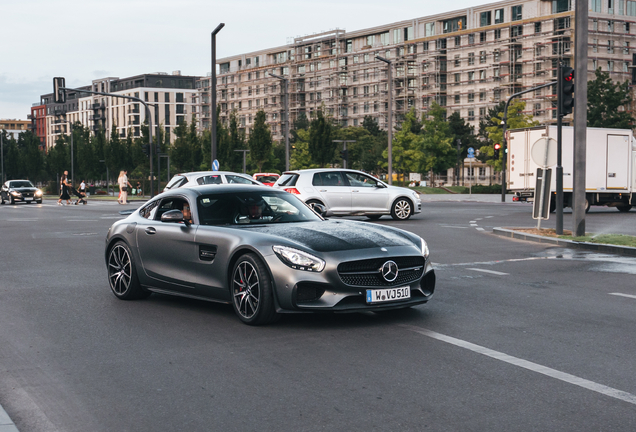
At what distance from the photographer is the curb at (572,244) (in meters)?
13.3

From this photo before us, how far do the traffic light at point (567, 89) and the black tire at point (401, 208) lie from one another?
25.0 ft

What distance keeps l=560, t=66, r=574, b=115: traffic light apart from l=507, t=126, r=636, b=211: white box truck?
1191 cm

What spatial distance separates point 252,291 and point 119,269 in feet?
8.16

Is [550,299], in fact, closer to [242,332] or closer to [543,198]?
[242,332]

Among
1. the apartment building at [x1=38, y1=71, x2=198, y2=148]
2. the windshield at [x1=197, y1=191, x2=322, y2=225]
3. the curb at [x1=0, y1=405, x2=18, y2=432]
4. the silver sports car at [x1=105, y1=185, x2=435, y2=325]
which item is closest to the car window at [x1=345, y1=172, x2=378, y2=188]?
the silver sports car at [x1=105, y1=185, x2=435, y2=325]

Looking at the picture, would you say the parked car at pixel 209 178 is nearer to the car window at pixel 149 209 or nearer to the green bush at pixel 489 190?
the car window at pixel 149 209

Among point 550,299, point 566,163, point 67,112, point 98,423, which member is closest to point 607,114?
point 566,163

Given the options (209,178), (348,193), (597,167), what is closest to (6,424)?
(348,193)

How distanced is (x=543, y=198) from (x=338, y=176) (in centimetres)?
724

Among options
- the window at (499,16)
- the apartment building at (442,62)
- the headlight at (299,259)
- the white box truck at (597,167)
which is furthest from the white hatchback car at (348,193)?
the window at (499,16)

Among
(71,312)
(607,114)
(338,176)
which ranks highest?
(607,114)

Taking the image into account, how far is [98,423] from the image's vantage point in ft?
13.8

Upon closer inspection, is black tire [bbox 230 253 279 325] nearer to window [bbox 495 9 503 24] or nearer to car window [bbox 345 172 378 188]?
car window [bbox 345 172 378 188]

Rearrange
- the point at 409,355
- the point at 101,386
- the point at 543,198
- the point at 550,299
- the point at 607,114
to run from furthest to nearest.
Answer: the point at 607,114 < the point at 543,198 < the point at 550,299 < the point at 409,355 < the point at 101,386
